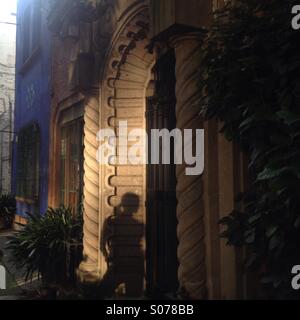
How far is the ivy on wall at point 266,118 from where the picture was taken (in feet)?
6.89

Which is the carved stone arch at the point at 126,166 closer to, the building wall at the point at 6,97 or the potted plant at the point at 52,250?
the potted plant at the point at 52,250

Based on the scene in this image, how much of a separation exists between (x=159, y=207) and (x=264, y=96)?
315cm

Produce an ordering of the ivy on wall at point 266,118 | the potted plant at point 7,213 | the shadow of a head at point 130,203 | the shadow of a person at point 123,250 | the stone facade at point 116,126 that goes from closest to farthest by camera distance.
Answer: the ivy on wall at point 266,118
the stone facade at point 116,126
the shadow of a person at point 123,250
the shadow of a head at point 130,203
the potted plant at point 7,213

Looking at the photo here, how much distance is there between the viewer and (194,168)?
3742 mm

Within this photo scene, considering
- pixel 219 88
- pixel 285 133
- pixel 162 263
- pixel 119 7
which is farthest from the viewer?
pixel 119 7

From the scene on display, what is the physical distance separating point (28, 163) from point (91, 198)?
690 centimetres

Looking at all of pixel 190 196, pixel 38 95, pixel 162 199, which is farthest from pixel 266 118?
pixel 38 95

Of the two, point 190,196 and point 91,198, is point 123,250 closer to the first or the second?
point 91,198

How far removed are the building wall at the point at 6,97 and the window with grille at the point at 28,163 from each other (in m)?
6.56

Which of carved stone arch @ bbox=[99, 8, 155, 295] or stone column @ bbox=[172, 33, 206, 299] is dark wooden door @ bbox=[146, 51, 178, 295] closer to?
carved stone arch @ bbox=[99, 8, 155, 295]

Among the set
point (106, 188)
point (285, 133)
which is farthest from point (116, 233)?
point (285, 133)

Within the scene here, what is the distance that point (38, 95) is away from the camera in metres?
11.0

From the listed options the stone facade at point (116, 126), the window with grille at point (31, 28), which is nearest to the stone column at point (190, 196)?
the stone facade at point (116, 126)
